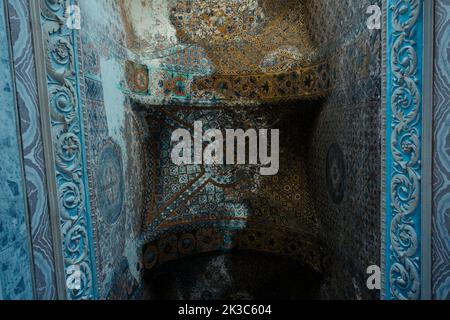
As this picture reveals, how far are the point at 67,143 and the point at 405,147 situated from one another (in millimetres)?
2010

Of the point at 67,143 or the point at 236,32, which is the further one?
the point at 236,32

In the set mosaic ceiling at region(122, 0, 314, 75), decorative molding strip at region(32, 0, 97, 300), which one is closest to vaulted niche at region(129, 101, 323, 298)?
mosaic ceiling at region(122, 0, 314, 75)

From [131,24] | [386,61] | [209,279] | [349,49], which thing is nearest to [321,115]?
[349,49]

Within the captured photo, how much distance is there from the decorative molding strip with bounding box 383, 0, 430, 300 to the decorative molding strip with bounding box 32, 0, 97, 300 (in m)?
1.93

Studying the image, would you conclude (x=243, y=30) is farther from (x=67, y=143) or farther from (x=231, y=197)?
(x=67, y=143)

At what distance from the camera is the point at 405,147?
1714 mm

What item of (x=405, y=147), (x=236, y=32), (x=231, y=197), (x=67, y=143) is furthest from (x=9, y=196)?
(x=236, y=32)

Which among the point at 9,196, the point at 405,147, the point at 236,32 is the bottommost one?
the point at 9,196

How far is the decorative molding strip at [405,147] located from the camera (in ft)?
5.38

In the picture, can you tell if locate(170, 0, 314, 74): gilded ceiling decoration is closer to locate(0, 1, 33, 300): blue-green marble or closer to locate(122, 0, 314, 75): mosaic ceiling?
locate(122, 0, 314, 75): mosaic ceiling

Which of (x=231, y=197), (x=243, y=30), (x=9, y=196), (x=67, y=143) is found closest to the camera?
(x=9, y=196)

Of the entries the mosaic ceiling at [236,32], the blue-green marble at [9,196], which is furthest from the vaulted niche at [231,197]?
the blue-green marble at [9,196]

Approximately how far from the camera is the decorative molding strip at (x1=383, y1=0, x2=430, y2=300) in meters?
1.64
